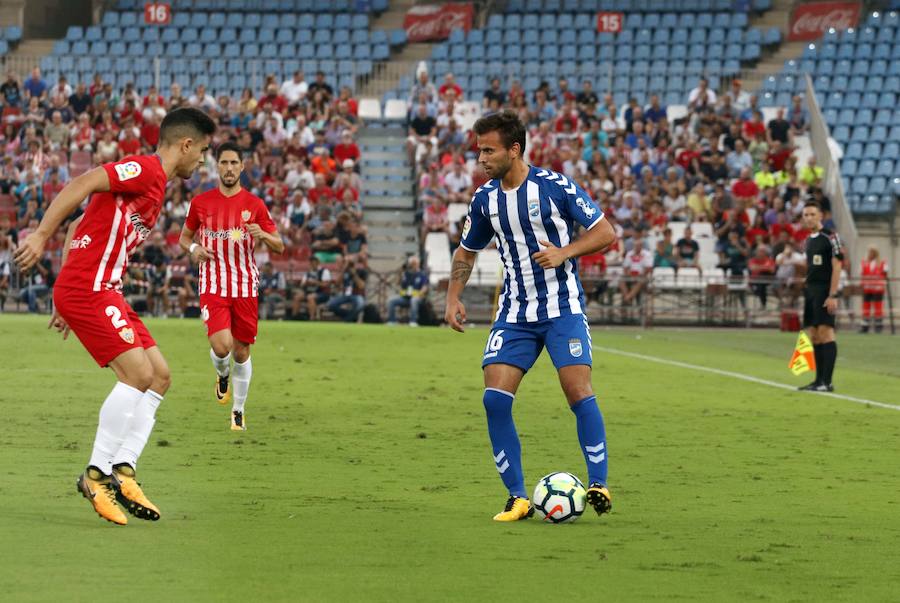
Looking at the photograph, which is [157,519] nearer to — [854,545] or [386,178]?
[854,545]

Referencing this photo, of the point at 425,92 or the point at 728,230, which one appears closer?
the point at 728,230

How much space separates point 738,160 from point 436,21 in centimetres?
1108

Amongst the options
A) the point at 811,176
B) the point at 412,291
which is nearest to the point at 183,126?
the point at 412,291

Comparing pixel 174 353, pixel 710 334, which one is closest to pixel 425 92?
pixel 710 334

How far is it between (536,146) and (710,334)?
7586 millimetres

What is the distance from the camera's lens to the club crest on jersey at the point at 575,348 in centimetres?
858

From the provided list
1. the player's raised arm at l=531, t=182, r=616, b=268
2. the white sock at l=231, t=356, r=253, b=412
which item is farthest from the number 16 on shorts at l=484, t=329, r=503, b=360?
the white sock at l=231, t=356, r=253, b=412

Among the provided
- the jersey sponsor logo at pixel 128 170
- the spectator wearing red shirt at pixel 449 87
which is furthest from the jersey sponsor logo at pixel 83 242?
the spectator wearing red shirt at pixel 449 87

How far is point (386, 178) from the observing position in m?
38.5

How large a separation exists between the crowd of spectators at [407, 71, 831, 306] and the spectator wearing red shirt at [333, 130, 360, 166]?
155cm

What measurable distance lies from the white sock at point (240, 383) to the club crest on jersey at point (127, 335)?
4791 millimetres

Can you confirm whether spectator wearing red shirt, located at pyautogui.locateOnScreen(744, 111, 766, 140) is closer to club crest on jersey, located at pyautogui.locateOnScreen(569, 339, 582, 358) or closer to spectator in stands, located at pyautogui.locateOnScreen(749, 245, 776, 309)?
spectator in stands, located at pyautogui.locateOnScreen(749, 245, 776, 309)

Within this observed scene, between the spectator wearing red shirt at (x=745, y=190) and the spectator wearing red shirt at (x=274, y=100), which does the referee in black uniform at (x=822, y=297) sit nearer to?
the spectator wearing red shirt at (x=745, y=190)

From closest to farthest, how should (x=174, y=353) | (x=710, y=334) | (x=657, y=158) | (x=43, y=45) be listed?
(x=174, y=353) < (x=710, y=334) < (x=657, y=158) < (x=43, y=45)
